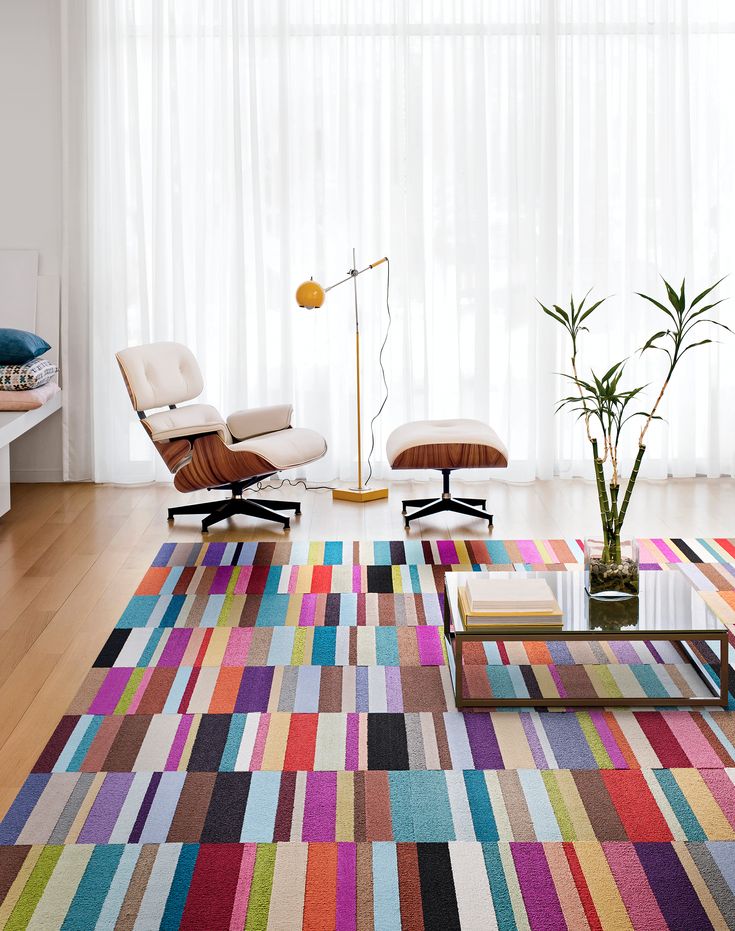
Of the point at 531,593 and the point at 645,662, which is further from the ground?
the point at 531,593

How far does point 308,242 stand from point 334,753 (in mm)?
3720

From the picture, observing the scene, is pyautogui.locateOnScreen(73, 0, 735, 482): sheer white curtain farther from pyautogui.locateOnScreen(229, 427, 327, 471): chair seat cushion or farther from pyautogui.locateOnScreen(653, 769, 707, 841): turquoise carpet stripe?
pyautogui.locateOnScreen(653, 769, 707, 841): turquoise carpet stripe

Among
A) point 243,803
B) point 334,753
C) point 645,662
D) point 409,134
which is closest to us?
point 243,803

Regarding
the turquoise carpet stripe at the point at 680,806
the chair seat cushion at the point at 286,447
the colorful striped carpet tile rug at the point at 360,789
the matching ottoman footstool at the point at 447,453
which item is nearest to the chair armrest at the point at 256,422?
the chair seat cushion at the point at 286,447

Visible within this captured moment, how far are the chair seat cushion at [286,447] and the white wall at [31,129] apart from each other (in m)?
1.94

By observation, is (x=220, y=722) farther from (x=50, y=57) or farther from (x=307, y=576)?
(x=50, y=57)

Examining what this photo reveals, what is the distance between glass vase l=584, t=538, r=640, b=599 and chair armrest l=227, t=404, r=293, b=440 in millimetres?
2263

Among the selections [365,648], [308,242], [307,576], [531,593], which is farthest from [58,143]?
[531,593]

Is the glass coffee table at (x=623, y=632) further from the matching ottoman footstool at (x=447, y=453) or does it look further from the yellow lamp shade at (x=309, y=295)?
the yellow lamp shade at (x=309, y=295)

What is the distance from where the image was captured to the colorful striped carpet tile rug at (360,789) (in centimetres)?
196

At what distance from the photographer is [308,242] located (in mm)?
5684

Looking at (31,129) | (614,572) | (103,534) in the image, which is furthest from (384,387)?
(614,572)

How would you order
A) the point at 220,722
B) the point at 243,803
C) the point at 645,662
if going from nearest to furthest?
the point at 243,803
the point at 220,722
the point at 645,662

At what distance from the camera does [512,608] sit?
2754 mm
